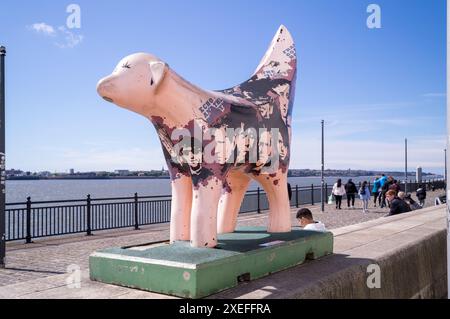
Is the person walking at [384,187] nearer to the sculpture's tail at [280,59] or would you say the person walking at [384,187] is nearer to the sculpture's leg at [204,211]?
the sculpture's tail at [280,59]

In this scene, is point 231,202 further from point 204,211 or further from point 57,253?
point 57,253

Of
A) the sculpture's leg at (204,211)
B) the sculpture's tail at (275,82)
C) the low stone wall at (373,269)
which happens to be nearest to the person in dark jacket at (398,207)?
the low stone wall at (373,269)

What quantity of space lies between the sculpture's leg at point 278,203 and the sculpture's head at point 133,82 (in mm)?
1727

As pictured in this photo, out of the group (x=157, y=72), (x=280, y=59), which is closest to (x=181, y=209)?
(x=157, y=72)

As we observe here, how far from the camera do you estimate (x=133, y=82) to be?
355cm

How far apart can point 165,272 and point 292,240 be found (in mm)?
1625

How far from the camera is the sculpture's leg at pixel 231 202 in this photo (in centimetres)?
481

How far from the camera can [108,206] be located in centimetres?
1349

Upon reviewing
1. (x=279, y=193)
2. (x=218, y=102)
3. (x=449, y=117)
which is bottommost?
(x=279, y=193)

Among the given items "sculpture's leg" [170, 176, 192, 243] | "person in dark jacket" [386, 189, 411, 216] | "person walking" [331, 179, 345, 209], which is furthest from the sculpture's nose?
"person walking" [331, 179, 345, 209]

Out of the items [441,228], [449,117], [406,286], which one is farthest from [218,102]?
[441,228]

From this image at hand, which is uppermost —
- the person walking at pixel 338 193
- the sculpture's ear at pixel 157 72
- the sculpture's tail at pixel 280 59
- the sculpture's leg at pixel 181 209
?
the sculpture's tail at pixel 280 59

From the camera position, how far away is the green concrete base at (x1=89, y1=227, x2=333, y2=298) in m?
3.25
